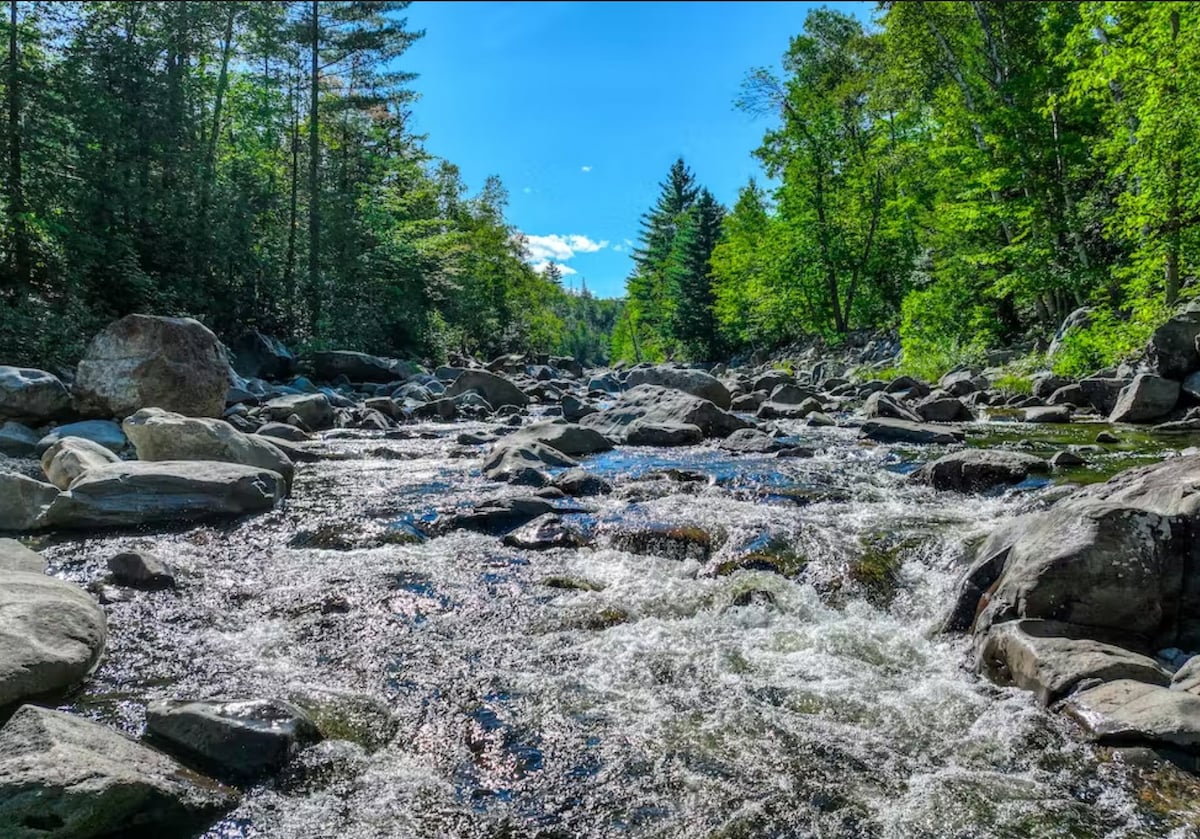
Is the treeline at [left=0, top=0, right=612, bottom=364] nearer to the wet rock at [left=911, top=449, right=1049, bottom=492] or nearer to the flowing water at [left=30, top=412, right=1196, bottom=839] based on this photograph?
the flowing water at [left=30, top=412, right=1196, bottom=839]

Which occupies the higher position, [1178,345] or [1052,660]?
[1178,345]

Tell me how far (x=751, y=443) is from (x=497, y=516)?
542 cm

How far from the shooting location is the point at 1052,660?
12.1 ft

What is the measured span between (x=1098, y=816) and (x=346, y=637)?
4075mm

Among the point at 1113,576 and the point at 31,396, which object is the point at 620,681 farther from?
the point at 31,396

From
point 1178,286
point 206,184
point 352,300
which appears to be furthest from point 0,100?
point 1178,286

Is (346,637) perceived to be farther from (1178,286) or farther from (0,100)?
(0,100)

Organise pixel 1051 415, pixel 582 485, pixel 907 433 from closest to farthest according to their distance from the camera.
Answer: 1. pixel 582 485
2. pixel 907 433
3. pixel 1051 415

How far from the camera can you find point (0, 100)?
15070mm

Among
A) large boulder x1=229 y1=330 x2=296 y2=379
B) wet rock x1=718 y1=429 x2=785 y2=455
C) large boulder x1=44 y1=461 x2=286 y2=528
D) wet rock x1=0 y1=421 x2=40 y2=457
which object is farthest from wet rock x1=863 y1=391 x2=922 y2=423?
large boulder x1=229 y1=330 x2=296 y2=379

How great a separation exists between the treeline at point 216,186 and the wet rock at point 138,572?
10896 millimetres

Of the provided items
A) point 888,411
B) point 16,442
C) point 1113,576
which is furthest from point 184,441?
point 888,411

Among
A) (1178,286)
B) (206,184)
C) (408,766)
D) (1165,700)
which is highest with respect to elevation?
(206,184)

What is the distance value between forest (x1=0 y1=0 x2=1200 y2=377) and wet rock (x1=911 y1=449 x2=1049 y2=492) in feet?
27.0
